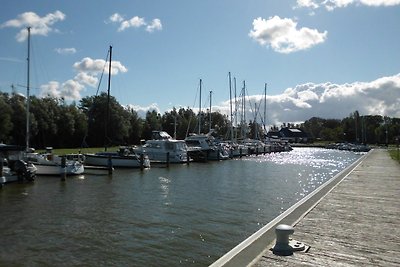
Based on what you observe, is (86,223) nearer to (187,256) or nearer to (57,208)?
(57,208)

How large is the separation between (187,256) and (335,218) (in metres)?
4.47

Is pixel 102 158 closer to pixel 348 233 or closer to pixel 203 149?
pixel 203 149

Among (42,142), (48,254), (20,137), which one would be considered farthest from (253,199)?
(42,142)

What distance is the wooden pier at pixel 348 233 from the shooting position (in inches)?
317

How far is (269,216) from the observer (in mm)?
18031

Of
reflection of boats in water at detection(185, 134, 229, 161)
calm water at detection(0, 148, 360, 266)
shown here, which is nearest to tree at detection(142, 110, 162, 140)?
reflection of boats in water at detection(185, 134, 229, 161)

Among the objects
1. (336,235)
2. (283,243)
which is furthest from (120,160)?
(283,243)

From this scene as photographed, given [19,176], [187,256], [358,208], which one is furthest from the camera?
[19,176]

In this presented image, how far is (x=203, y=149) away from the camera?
5894 centimetres

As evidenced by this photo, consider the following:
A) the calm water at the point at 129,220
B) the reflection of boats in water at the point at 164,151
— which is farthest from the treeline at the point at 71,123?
the calm water at the point at 129,220

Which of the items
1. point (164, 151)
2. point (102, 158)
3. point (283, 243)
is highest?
point (164, 151)

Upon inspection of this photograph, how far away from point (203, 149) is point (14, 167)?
108 ft

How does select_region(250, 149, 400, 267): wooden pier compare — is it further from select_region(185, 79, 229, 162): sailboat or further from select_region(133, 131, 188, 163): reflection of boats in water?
select_region(185, 79, 229, 162): sailboat

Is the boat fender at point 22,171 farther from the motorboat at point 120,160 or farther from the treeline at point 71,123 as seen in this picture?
the treeline at point 71,123
